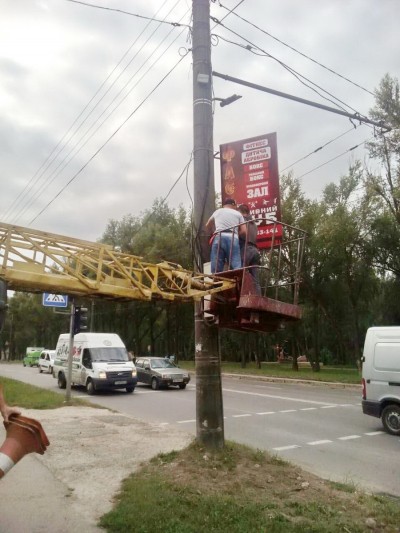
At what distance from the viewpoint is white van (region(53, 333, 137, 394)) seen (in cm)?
1866

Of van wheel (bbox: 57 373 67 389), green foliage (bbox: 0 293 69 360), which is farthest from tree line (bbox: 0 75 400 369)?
green foliage (bbox: 0 293 69 360)

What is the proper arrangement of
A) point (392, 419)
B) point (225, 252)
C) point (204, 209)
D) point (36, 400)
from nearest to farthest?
point (225, 252)
point (204, 209)
point (392, 419)
point (36, 400)

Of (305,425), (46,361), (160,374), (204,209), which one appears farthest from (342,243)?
(46,361)

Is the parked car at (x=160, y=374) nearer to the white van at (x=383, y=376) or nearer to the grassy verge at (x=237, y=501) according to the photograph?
the white van at (x=383, y=376)

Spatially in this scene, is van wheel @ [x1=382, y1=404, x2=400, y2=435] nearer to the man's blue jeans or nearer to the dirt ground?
the dirt ground

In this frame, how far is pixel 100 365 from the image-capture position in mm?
19047

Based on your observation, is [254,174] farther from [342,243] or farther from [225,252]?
[342,243]

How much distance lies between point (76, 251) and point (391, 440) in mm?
7799

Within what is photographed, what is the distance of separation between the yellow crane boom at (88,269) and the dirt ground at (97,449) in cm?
241

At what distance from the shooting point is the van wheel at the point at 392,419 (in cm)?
1008

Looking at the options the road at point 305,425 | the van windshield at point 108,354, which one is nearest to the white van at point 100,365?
the van windshield at point 108,354

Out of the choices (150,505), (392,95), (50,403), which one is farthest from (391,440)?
(392,95)

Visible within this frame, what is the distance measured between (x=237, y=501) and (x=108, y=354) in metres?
15.7

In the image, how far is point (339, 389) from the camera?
20875 millimetres
